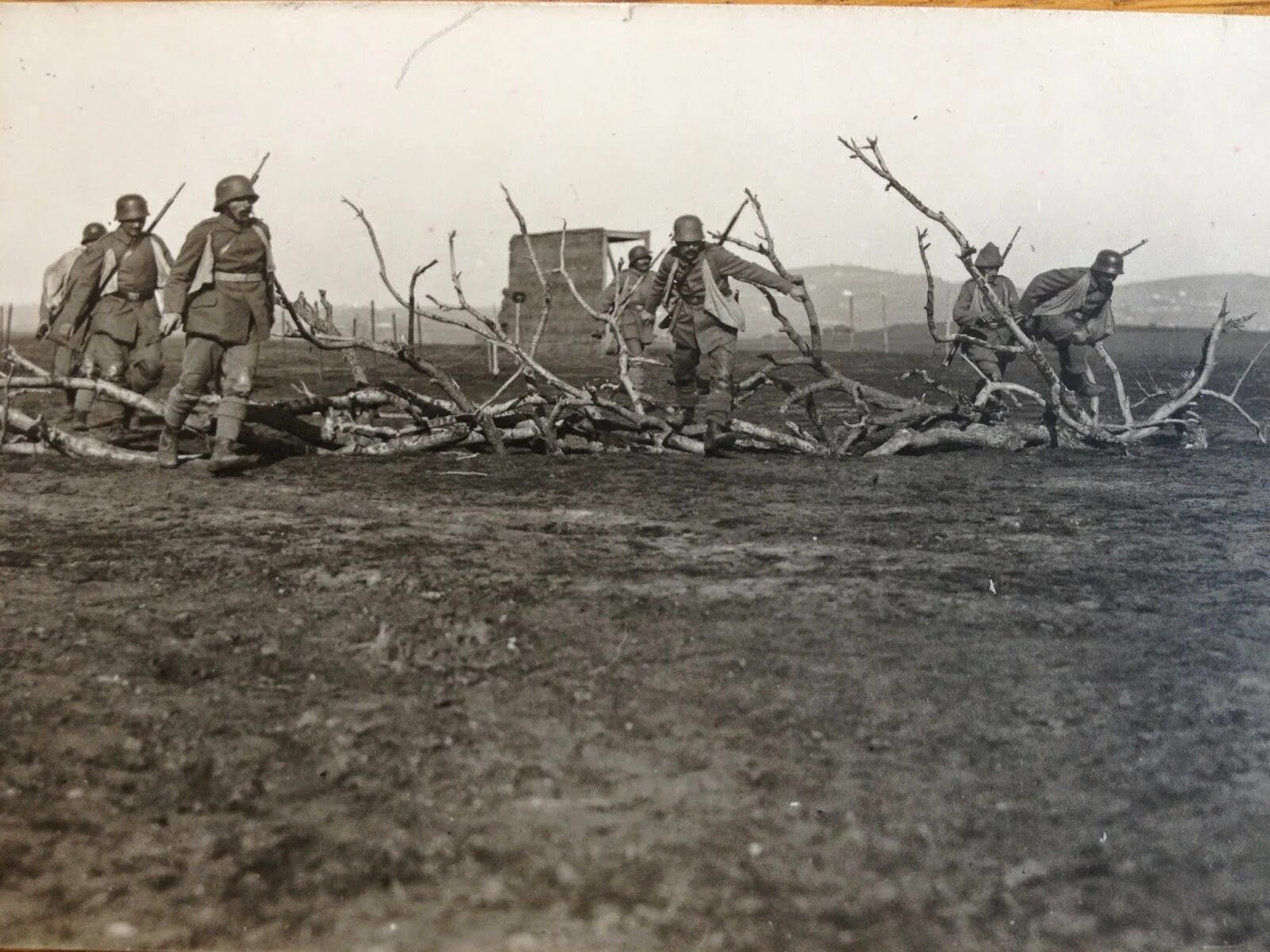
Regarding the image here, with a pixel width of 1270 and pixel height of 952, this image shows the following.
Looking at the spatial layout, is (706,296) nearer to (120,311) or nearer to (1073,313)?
(1073,313)

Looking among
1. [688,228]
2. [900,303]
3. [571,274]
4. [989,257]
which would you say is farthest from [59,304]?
[900,303]

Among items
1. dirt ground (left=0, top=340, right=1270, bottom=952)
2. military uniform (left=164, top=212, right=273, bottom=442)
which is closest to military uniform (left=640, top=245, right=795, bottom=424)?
dirt ground (left=0, top=340, right=1270, bottom=952)

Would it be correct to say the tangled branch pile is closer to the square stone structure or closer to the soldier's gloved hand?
the soldier's gloved hand

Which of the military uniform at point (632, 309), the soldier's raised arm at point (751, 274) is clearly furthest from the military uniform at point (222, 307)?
the soldier's raised arm at point (751, 274)

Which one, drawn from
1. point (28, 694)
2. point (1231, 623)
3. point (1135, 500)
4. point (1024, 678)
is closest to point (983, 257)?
point (1135, 500)

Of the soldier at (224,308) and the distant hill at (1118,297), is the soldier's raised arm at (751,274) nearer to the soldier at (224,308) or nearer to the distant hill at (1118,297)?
the distant hill at (1118,297)

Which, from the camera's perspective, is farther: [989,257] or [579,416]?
[989,257]
